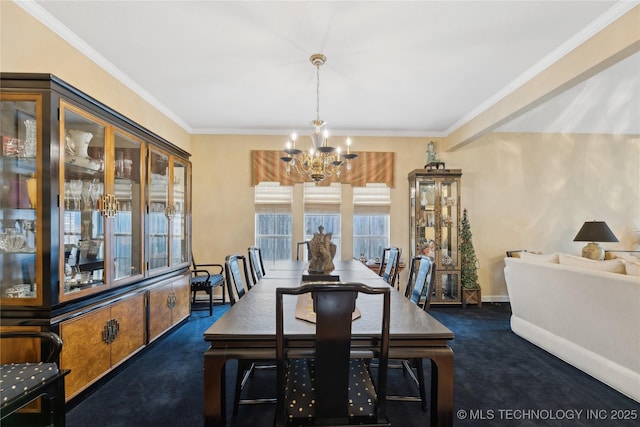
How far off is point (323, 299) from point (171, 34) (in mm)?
2424

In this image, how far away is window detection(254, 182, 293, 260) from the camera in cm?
467

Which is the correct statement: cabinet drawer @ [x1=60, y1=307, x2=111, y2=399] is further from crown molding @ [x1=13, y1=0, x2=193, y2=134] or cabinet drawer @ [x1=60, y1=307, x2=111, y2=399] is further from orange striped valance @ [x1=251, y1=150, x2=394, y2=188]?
orange striped valance @ [x1=251, y1=150, x2=394, y2=188]

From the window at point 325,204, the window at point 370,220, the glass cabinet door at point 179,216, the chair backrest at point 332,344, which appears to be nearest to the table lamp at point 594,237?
the window at point 370,220

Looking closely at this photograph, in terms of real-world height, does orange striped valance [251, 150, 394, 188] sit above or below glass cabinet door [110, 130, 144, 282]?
above

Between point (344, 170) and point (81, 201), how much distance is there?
3.47 metres

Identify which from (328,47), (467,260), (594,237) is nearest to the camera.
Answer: (328,47)

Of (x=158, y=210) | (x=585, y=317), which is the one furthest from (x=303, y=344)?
(x=585, y=317)

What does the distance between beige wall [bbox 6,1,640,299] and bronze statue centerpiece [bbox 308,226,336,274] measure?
2221mm

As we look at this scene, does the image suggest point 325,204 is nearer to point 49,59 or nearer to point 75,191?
point 75,191

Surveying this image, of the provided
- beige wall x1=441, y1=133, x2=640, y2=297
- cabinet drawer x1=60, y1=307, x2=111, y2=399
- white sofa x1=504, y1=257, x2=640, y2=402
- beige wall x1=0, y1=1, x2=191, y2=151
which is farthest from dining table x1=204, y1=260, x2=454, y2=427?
beige wall x1=441, y1=133, x2=640, y2=297

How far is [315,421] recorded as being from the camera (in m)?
1.21

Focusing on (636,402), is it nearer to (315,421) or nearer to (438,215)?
(315,421)

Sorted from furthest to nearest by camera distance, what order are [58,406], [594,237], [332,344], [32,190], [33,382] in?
[594,237], [32,190], [58,406], [33,382], [332,344]

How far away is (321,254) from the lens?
98.9 inches
